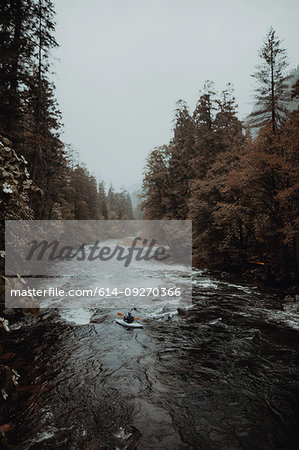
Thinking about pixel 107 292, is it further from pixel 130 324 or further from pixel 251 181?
pixel 251 181

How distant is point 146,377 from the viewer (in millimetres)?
4875

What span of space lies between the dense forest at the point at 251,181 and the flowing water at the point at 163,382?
4.94 metres

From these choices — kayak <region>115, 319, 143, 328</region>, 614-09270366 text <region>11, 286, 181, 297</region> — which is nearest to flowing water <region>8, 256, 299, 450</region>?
kayak <region>115, 319, 143, 328</region>

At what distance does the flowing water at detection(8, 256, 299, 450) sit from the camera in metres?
3.50

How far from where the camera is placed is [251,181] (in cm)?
1109

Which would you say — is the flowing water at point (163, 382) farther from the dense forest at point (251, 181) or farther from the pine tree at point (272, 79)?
the pine tree at point (272, 79)

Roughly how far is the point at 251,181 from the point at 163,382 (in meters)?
9.38

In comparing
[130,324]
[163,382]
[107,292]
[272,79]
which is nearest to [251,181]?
[272,79]

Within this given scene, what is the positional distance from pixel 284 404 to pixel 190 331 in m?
3.09

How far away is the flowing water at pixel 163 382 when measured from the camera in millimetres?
3504

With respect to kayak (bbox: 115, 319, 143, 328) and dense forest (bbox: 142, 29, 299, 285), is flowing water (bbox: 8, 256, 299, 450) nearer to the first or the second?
kayak (bbox: 115, 319, 143, 328)

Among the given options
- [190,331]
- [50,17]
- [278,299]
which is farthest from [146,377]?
[50,17]

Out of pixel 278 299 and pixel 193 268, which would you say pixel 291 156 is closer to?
pixel 278 299

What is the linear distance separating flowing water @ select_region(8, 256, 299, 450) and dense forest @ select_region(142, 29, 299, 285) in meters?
4.94
